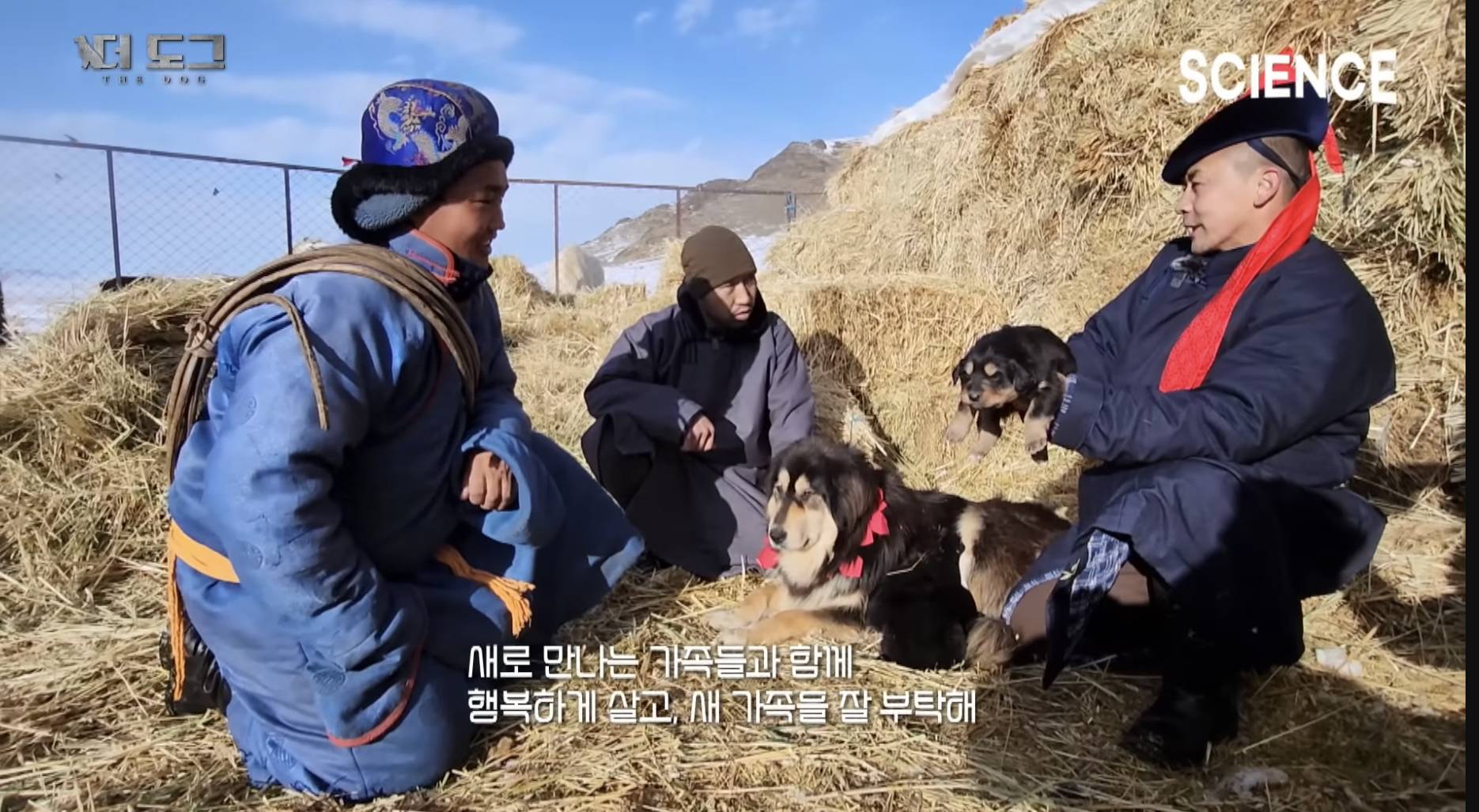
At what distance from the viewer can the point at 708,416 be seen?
12.9 feet

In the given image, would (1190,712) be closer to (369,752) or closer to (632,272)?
(369,752)

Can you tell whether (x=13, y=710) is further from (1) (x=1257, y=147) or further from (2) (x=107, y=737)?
(1) (x=1257, y=147)

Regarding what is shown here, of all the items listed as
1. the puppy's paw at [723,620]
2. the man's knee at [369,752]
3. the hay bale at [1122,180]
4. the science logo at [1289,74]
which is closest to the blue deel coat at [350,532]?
the man's knee at [369,752]

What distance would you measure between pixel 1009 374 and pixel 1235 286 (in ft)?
2.22

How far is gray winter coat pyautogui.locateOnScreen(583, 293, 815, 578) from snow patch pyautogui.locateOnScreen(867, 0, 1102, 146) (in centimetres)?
446

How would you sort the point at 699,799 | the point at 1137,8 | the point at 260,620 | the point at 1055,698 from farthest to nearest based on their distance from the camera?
the point at 1137,8 < the point at 1055,698 < the point at 699,799 < the point at 260,620

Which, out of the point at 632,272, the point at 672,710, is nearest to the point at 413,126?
the point at 672,710

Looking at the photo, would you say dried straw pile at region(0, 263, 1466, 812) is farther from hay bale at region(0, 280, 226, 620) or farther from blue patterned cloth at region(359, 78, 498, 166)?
blue patterned cloth at region(359, 78, 498, 166)

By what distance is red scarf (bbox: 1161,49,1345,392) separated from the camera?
235 cm

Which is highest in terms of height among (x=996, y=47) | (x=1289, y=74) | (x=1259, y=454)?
(x=996, y=47)

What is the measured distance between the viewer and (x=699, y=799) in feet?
7.18

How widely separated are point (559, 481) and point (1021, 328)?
163cm

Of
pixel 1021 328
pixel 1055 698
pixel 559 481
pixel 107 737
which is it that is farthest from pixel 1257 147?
pixel 107 737

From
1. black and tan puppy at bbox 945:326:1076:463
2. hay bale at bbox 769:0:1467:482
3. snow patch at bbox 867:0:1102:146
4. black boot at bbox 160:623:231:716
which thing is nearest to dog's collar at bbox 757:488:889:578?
black and tan puppy at bbox 945:326:1076:463
